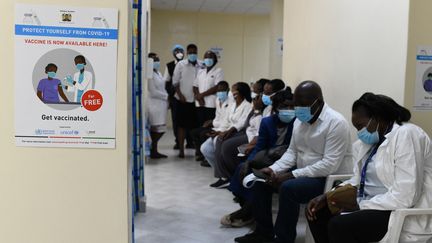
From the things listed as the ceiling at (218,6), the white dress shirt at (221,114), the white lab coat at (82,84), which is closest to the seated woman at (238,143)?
the white dress shirt at (221,114)

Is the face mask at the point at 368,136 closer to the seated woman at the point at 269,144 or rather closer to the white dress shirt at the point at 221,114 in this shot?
the seated woman at the point at 269,144

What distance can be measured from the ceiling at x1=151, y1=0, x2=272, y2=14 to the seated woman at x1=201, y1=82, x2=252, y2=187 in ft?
17.4

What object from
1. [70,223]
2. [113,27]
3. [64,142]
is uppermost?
[113,27]

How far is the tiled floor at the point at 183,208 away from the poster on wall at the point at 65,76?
1.84 meters

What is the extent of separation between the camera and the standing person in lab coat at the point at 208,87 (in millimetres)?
6852

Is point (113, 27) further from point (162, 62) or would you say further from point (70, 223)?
point (162, 62)

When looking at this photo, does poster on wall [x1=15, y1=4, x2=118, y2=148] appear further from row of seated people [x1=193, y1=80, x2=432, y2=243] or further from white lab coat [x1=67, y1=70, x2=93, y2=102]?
row of seated people [x1=193, y1=80, x2=432, y2=243]

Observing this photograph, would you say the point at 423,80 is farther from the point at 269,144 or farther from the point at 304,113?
the point at 269,144

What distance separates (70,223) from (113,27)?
2.93 ft

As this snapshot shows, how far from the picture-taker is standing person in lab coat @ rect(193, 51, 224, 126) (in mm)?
6852

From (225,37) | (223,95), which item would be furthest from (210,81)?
(225,37)

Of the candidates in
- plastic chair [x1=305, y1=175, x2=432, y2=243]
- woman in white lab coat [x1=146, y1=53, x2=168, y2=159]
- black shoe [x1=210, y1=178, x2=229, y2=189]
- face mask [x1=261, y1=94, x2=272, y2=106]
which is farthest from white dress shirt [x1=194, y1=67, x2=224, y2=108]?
plastic chair [x1=305, y1=175, x2=432, y2=243]

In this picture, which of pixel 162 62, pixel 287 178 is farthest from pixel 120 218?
pixel 162 62

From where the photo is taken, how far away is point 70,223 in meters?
1.99
